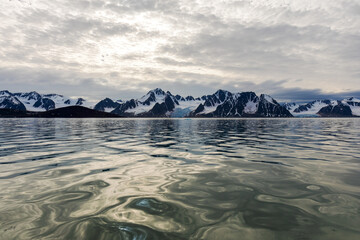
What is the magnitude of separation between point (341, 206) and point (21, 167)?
704 inches

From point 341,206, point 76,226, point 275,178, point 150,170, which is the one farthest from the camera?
point 150,170

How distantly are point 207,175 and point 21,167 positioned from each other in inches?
492

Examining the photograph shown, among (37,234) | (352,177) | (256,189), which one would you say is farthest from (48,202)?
(352,177)

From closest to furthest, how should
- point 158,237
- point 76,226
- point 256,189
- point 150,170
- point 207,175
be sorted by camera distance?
point 158,237 < point 76,226 < point 256,189 < point 207,175 < point 150,170

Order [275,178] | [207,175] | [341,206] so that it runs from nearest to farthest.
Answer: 1. [341,206]
2. [275,178]
3. [207,175]

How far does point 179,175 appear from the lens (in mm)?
11914

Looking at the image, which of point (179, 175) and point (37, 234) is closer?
point (37, 234)

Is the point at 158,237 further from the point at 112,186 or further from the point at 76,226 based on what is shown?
the point at 112,186

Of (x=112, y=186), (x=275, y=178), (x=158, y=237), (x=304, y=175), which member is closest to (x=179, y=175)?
(x=112, y=186)

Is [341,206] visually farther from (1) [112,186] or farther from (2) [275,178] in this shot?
(1) [112,186]

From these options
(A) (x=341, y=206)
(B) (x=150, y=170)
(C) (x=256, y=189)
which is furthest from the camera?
(B) (x=150, y=170)

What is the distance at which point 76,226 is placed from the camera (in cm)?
607

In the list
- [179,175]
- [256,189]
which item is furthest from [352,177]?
[179,175]

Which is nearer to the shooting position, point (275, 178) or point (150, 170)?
point (275, 178)
